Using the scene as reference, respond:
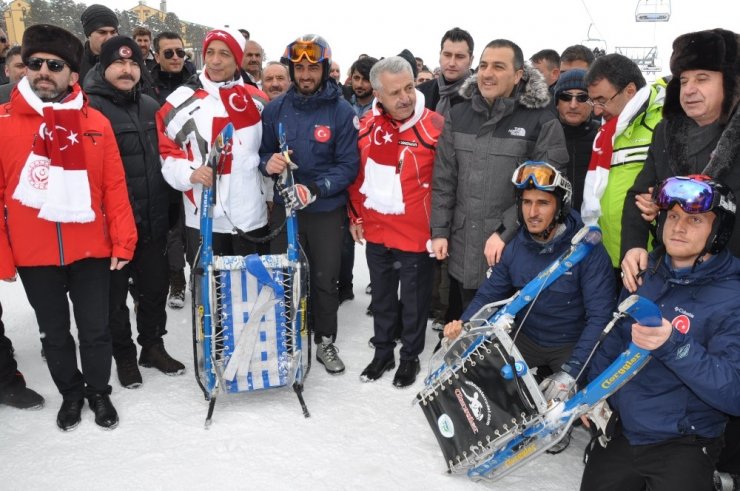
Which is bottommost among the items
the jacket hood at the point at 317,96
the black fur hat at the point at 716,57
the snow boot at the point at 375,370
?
the snow boot at the point at 375,370

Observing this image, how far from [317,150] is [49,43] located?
75.0 inches

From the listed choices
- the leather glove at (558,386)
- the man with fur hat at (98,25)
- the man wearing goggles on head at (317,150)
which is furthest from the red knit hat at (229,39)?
the leather glove at (558,386)

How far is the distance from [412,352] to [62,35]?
11.0 feet

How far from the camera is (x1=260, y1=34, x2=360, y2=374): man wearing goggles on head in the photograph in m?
4.01

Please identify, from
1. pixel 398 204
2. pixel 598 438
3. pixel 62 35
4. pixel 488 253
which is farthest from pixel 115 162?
pixel 598 438

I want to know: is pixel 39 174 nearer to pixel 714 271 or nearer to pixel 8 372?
pixel 8 372

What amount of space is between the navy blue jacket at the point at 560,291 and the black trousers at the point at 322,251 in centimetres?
139

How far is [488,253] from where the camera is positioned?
3582mm

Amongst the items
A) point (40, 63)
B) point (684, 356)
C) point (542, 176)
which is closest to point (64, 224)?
point (40, 63)

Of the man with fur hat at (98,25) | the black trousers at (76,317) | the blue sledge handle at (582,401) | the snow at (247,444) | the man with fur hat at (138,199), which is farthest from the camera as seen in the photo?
the man with fur hat at (98,25)

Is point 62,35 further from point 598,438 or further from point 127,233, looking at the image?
point 598,438

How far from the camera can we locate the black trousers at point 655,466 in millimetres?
2466

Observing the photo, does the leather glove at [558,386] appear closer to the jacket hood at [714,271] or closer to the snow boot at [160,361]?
the jacket hood at [714,271]

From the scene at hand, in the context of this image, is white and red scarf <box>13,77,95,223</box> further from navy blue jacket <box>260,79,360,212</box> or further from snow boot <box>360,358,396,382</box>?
snow boot <box>360,358,396,382</box>
